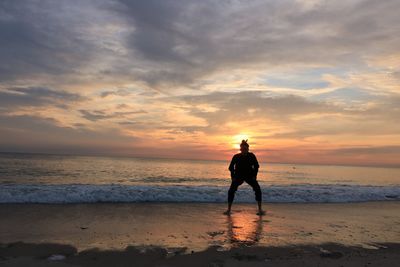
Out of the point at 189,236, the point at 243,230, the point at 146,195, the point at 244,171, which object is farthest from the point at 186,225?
the point at 146,195

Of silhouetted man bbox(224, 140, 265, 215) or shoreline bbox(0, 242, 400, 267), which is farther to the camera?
silhouetted man bbox(224, 140, 265, 215)

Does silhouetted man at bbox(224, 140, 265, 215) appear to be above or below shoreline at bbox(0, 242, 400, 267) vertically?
above

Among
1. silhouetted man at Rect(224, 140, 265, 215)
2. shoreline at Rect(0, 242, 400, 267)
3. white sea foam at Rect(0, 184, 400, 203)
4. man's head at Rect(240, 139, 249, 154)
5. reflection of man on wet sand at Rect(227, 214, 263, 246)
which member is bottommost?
shoreline at Rect(0, 242, 400, 267)

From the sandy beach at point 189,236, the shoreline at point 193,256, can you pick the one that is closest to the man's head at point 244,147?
the sandy beach at point 189,236

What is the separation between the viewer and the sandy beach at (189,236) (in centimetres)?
492

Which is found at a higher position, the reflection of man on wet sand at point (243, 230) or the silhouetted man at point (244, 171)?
the silhouetted man at point (244, 171)

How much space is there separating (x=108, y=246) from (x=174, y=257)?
118 cm

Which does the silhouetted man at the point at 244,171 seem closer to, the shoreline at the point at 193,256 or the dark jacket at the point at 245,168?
the dark jacket at the point at 245,168

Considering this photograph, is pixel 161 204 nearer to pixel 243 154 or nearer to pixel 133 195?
pixel 133 195

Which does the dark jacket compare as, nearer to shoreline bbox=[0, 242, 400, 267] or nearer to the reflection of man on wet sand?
the reflection of man on wet sand

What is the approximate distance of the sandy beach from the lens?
4922 millimetres

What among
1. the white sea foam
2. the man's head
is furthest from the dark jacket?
the white sea foam

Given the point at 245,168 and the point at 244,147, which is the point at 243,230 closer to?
the point at 245,168

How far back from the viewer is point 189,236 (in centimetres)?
625
